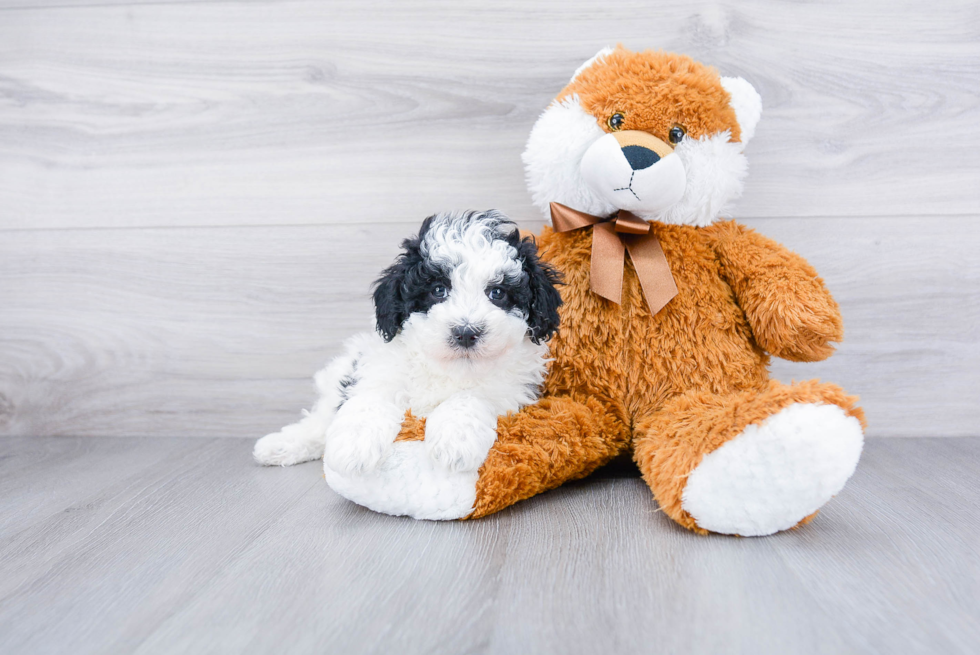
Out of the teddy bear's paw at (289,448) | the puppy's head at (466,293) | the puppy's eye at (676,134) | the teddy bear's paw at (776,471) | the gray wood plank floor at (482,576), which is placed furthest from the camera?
the teddy bear's paw at (289,448)

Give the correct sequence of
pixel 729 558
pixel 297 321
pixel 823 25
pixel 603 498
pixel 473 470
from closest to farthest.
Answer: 1. pixel 729 558
2. pixel 473 470
3. pixel 603 498
4. pixel 823 25
5. pixel 297 321

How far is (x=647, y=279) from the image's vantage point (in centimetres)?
96

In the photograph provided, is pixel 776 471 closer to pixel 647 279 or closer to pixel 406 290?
pixel 647 279

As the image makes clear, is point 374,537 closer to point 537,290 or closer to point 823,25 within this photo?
point 537,290

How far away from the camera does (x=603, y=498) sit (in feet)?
3.05

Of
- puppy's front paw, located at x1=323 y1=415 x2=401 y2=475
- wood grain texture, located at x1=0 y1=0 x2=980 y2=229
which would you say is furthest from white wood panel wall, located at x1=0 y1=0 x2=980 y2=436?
puppy's front paw, located at x1=323 y1=415 x2=401 y2=475

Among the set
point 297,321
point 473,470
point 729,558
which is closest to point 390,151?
point 297,321

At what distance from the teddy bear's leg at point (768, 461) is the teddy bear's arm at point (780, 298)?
0.17 metres

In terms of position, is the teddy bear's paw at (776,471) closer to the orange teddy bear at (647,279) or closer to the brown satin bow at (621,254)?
the orange teddy bear at (647,279)

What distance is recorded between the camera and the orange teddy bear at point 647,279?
35.5 inches

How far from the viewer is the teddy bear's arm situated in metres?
0.91

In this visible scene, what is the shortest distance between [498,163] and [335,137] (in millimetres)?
307

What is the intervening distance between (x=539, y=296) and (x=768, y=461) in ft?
1.09

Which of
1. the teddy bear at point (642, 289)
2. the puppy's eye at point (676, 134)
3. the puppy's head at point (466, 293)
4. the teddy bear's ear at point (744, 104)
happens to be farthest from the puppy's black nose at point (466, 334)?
the teddy bear's ear at point (744, 104)
